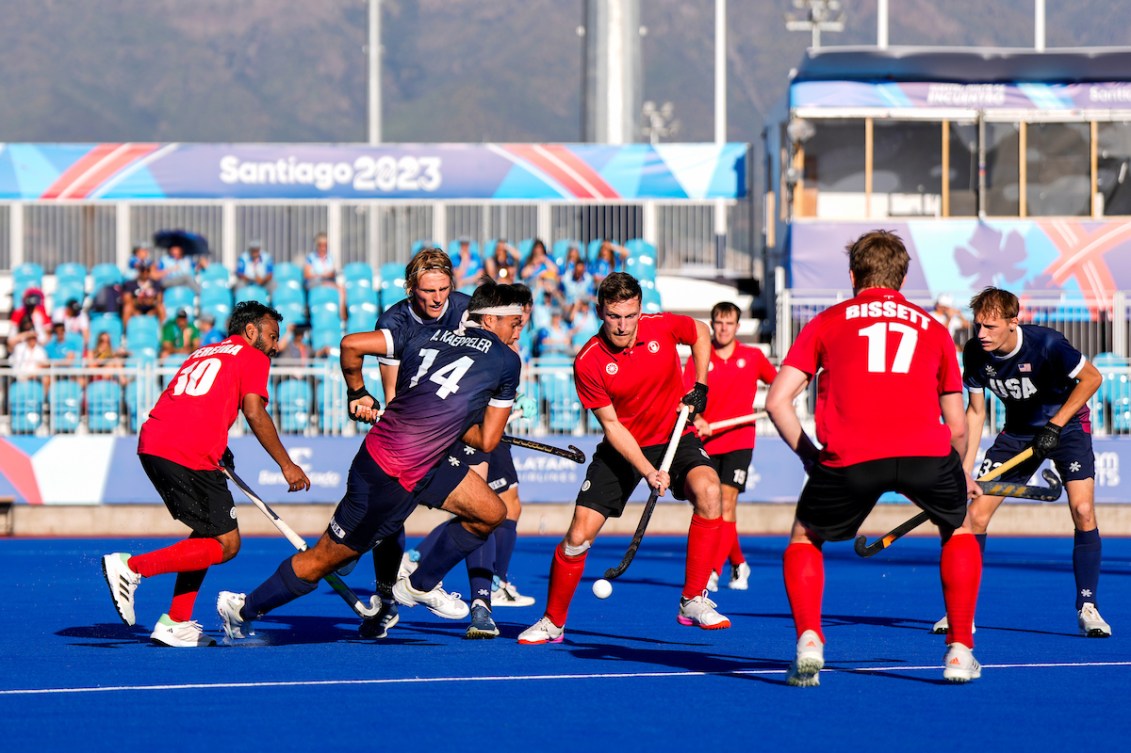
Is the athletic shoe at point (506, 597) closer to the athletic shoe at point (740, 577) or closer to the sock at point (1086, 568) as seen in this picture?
the athletic shoe at point (740, 577)

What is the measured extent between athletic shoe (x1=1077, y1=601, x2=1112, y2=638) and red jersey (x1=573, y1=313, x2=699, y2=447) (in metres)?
2.52

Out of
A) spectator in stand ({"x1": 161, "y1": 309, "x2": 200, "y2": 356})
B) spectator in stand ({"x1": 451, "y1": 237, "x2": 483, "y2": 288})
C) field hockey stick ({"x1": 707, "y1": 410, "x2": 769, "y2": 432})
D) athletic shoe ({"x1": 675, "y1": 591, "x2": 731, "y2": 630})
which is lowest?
athletic shoe ({"x1": 675, "y1": 591, "x2": 731, "y2": 630})

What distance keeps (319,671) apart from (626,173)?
58.7 ft

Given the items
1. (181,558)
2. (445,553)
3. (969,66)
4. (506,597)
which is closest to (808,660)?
Result: (445,553)

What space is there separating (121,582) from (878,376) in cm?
416

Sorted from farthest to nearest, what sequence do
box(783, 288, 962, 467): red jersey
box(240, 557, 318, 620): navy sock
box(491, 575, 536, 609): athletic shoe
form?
box(491, 575, 536, 609): athletic shoe → box(240, 557, 318, 620): navy sock → box(783, 288, 962, 467): red jersey

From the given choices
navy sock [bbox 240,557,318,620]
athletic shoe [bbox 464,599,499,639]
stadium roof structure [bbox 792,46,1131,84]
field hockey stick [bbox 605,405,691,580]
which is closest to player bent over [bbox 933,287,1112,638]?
field hockey stick [bbox 605,405,691,580]

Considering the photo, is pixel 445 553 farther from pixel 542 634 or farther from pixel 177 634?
pixel 177 634

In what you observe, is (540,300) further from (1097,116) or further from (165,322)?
(1097,116)

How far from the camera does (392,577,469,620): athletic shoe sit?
9852mm

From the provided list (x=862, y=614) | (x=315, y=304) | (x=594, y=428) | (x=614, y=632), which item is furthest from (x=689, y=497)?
(x=315, y=304)

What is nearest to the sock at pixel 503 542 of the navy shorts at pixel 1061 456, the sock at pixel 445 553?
the sock at pixel 445 553

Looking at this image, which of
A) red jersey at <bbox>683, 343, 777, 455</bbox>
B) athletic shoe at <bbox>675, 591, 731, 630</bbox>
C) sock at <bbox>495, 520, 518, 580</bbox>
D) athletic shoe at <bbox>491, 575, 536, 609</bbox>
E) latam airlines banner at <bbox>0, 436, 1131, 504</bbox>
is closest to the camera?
athletic shoe at <bbox>675, 591, 731, 630</bbox>

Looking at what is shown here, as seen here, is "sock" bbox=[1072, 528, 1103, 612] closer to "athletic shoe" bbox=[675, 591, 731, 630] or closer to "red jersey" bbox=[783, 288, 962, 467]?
"athletic shoe" bbox=[675, 591, 731, 630]
